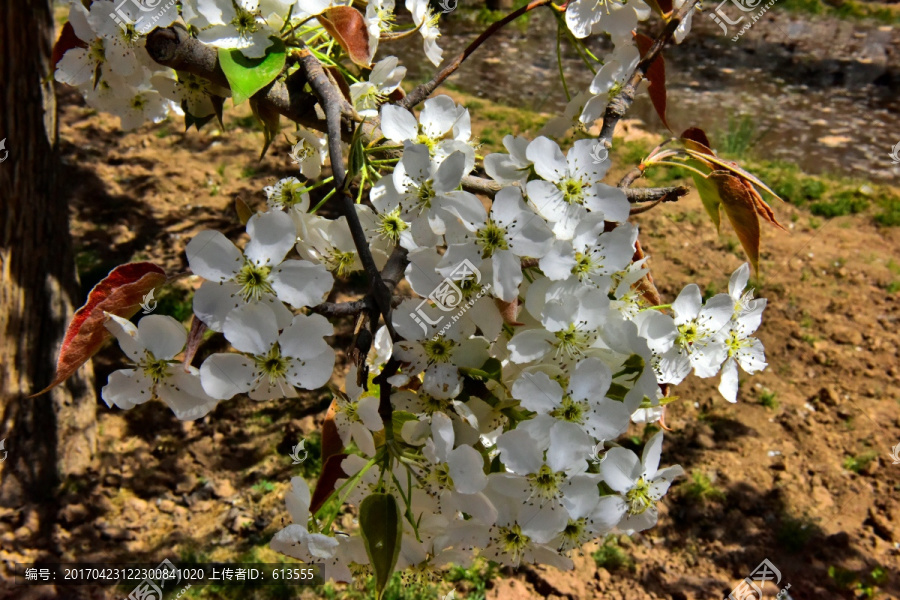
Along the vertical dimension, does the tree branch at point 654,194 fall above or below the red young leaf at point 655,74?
Result: below

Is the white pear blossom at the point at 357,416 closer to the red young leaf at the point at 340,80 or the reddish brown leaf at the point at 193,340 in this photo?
the reddish brown leaf at the point at 193,340

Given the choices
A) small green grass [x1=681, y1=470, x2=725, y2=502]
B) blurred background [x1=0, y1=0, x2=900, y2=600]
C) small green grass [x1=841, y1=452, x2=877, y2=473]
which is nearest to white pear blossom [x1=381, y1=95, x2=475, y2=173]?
blurred background [x1=0, y1=0, x2=900, y2=600]

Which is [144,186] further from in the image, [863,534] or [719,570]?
[863,534]

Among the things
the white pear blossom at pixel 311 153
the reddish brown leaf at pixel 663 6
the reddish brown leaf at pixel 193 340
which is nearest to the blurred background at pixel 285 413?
the white pear blossom at pixel 311 153

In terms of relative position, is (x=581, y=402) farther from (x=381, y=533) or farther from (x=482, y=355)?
(x=381, y=533)

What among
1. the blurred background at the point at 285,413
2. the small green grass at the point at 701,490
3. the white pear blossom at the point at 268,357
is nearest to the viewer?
the white pear blossom at the point at 268,357
